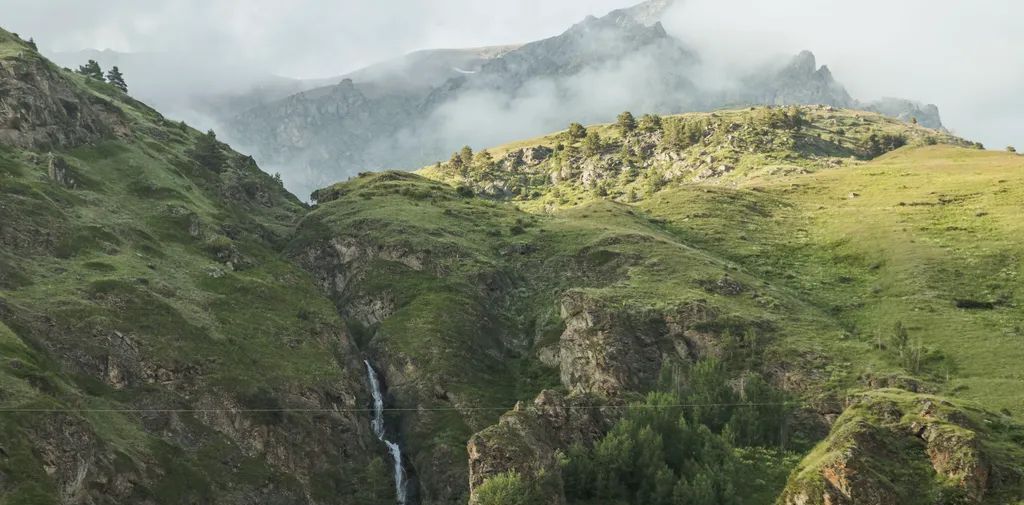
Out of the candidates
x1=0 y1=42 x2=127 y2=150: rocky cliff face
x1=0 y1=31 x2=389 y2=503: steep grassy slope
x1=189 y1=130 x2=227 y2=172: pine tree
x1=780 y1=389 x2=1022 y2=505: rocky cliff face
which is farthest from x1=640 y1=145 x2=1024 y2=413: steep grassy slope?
x1=0 y1=42 x2=127 y2=150: rocky cliff face

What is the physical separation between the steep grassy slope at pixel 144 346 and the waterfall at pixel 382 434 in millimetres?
2963

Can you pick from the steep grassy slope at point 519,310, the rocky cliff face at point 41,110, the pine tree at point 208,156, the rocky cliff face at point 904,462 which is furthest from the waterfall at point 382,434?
the pine tree at point 208,156

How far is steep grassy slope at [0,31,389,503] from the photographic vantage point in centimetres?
6278

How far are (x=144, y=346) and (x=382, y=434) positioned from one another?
27588mm

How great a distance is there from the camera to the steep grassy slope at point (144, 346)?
6278 centimetres

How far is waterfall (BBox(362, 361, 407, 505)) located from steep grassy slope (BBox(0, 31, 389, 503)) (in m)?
2.96

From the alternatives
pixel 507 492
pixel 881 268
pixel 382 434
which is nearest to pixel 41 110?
pixel 382 434

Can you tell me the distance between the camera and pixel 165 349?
3223 inches

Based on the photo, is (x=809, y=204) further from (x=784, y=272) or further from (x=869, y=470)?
(x=869, y=470)

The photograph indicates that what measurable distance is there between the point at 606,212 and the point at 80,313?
105 metres

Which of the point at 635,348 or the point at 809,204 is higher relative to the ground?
the point at 809,204

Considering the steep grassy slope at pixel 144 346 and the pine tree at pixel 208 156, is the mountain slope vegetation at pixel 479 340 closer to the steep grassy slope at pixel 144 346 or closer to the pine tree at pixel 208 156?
the steep grassy slope at pixel 144 346

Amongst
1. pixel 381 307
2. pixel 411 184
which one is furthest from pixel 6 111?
pixel 411 184

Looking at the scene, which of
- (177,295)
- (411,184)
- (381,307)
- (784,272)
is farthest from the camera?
(411,184)
